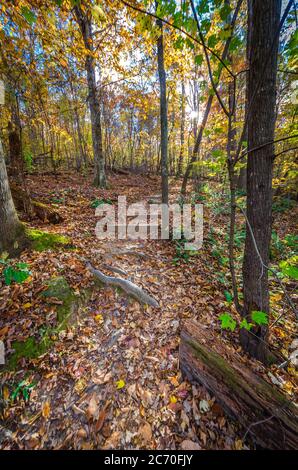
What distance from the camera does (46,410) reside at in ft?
6.30

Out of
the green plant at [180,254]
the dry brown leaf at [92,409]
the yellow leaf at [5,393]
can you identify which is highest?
the green plant at [180,254]

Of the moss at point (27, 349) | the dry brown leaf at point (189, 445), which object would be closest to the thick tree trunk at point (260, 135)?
the dry brown leaf at point (189, 445)

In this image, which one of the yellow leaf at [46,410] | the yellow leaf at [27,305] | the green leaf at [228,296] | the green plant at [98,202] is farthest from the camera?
the green plant at [98,202]

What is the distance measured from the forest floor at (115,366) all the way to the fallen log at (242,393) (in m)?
0.13

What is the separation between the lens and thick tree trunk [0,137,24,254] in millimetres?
3186

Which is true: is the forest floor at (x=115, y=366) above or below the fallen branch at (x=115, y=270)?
below

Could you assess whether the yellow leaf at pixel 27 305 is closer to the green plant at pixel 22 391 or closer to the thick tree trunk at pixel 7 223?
the green plant at pixel 22 391

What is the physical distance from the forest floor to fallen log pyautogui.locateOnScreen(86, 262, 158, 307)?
106 mm

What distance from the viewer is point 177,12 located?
5.51 ft

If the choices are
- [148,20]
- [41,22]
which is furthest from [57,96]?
[148,20]

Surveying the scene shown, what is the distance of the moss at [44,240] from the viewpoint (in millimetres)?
3504

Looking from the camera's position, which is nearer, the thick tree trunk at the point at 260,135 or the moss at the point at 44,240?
the thick tree trunk at the point at 260,135

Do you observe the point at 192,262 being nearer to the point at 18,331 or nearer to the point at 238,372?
the point at 238,372
